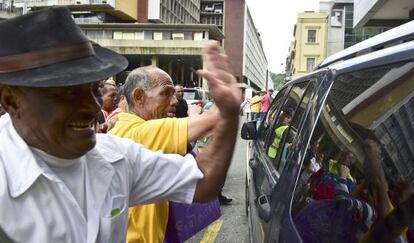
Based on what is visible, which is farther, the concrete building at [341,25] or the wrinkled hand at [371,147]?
the concrete building at [341,25]

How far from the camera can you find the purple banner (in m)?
2.47

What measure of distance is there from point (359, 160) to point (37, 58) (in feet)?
3.73

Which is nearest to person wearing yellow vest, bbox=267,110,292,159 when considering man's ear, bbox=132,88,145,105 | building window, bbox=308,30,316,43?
man's ear, bbox=132,88,145,105

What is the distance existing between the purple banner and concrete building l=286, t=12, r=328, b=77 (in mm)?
70335

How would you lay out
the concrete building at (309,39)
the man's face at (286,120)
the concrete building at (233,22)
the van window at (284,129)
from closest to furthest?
the van window at (284,129) < the man's face at (286,120) < the concrete building at (309,39) < the concrete building at (233,22)

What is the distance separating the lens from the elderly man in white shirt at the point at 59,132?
133 centimetres

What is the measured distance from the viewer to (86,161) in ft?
4.98

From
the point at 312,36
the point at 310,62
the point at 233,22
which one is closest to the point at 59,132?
the point at 310,62

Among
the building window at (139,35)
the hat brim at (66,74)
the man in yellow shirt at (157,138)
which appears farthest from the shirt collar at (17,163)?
the building window at (139,35)

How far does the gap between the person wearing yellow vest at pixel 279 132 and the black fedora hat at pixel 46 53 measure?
6.39 ft

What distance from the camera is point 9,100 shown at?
144cm

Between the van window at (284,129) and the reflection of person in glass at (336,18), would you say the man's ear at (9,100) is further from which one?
the reflection of person in glass at (336,18)

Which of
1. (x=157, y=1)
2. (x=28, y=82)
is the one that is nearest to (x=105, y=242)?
(x=28, y=82)

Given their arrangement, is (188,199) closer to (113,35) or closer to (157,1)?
(113,35)
